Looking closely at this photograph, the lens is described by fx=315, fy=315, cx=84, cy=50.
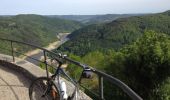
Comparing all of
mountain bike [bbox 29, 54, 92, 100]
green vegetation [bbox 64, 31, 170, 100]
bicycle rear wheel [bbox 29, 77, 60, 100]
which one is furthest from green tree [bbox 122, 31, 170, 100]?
mountain bike [bbox 29, 54, 92, 100]

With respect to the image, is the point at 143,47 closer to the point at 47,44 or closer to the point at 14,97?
the point at 14,97

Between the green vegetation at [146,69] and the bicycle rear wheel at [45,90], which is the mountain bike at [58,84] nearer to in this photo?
the bicycle rear wheel at [45,90]

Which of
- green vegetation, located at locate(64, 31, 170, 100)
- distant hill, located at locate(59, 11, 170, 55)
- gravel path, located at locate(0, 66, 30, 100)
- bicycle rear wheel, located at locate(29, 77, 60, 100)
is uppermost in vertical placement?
bicycle rear wheel, located at locate(29, 77, 60, 100)

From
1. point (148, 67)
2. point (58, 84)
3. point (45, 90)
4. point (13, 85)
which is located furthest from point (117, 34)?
point (58, 84)

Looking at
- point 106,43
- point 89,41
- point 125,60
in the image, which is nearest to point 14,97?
point 125,60

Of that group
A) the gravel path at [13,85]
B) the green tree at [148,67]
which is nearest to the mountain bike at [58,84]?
the gravel path at [13,85]

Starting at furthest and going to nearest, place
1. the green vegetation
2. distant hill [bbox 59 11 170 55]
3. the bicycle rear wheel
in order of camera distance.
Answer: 1. distant hill [bbox 59 11 170 55]
2. the green vegetation
3. the bicycle rear wheel

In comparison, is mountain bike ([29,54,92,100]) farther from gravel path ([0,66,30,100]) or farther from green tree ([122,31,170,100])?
green tree ([122,31,170,100])
